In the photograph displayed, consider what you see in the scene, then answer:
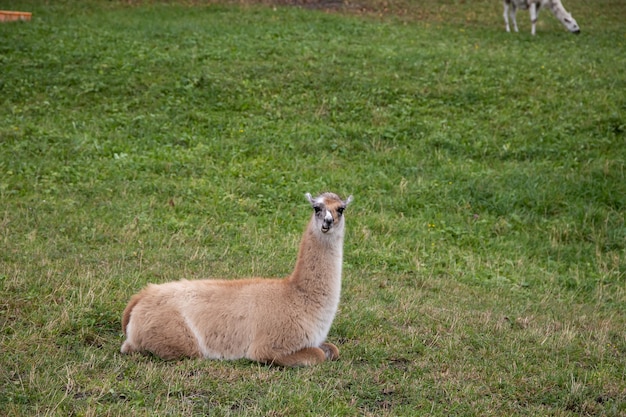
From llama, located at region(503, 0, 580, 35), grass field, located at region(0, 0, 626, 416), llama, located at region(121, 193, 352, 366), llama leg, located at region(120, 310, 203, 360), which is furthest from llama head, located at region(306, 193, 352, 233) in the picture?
llama, located at region(503, 0, 580, 35)

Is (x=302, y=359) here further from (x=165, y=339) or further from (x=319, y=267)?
(x=165, y=339)

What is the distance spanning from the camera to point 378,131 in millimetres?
15289

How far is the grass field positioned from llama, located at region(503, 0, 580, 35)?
0.70m

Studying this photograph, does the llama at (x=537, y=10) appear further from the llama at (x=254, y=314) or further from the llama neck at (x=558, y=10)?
the llama at (x=254, y=314)

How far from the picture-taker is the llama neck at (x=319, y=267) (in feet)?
20.3

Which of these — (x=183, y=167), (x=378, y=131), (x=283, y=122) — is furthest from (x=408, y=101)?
(x=183, y=167)

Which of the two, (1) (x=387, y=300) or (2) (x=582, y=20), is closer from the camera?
(1) (x=387, y=300)

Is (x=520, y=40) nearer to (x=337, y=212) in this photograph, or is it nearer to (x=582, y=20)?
(x=582, y=20)

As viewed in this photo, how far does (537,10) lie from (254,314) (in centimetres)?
2293

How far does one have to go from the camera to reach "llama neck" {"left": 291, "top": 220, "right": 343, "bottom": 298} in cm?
618

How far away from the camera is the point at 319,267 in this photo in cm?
623

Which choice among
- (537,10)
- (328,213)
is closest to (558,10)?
(537,10)

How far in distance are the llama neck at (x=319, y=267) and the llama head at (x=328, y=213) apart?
8 centimetres

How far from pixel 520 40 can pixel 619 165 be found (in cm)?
1062
